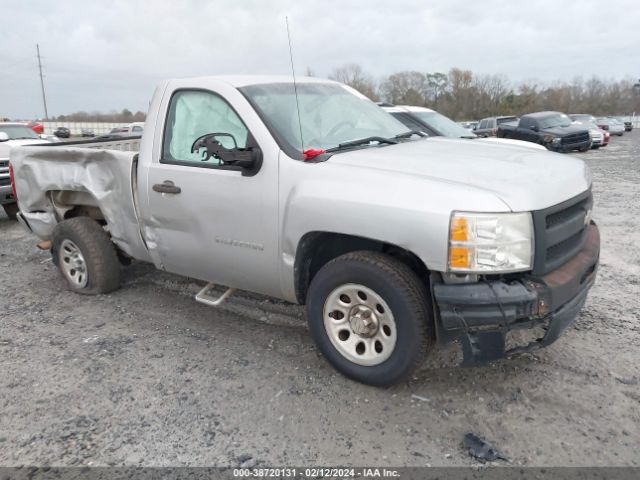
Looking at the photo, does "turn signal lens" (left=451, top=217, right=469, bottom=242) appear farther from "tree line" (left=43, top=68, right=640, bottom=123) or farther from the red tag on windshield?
"tree line" (left=43, top=68, right=640, bottom=123)

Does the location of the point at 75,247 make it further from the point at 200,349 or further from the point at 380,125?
the point at 380,125

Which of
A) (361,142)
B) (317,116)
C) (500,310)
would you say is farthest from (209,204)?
(500,310)

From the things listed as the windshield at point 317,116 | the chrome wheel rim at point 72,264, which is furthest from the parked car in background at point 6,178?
the windshield at point 317,116

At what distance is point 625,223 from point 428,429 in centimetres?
592

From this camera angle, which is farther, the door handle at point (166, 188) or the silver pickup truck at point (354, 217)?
the door handle at point (166, 188)

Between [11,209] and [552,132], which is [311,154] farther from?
Answer: [552,132]

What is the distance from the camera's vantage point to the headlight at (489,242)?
8.61 feet

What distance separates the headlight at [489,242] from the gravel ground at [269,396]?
0.90m

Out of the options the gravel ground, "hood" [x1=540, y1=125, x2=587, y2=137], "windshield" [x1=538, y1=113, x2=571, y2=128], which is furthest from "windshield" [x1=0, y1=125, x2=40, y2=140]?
"windshield" [x1=538, y1=113, x2=571, y2=128]

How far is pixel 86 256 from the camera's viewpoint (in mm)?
4738

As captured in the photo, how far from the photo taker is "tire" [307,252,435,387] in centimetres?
289

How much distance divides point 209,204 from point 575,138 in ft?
59.8

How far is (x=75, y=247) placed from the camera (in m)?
4.88

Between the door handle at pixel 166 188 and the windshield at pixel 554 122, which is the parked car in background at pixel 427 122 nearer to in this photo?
the door handle at pixel 166 188
